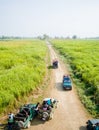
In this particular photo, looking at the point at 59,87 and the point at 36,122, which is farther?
the point at 59,87

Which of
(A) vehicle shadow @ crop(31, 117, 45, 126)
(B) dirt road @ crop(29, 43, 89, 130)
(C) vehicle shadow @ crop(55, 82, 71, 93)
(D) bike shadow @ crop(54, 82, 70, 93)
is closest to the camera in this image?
(B) dirt road @ crop(29, 43, 89, 130)

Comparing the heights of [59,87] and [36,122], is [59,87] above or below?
above

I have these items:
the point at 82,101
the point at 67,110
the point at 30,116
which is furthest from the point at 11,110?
the point at 82,101

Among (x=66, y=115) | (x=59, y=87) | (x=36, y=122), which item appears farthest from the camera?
(x=59, y=87)

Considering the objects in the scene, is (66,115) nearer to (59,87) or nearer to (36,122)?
(36,122)

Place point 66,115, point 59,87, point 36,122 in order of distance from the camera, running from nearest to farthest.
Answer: point 36,122 < point 66,115 < point 59,87

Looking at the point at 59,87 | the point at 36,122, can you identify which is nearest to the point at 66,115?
the point at 36,122

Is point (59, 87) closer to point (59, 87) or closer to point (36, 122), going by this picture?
point (59, 87)

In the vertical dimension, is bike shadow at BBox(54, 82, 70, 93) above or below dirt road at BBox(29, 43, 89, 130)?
above

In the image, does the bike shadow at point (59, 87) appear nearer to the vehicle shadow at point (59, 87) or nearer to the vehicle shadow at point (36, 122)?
the vehicle shadow at point (59, 87)

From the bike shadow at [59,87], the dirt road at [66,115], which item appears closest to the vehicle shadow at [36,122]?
the dirt road at [66,115]

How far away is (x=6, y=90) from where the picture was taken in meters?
23.0

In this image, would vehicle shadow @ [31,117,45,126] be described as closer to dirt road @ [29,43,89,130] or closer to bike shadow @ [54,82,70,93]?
dirt road @ [29,43,89,130]

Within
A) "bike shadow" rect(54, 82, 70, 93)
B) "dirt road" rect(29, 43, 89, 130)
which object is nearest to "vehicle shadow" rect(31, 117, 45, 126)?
"dirt road" rect(29, 43, 89, 130)
